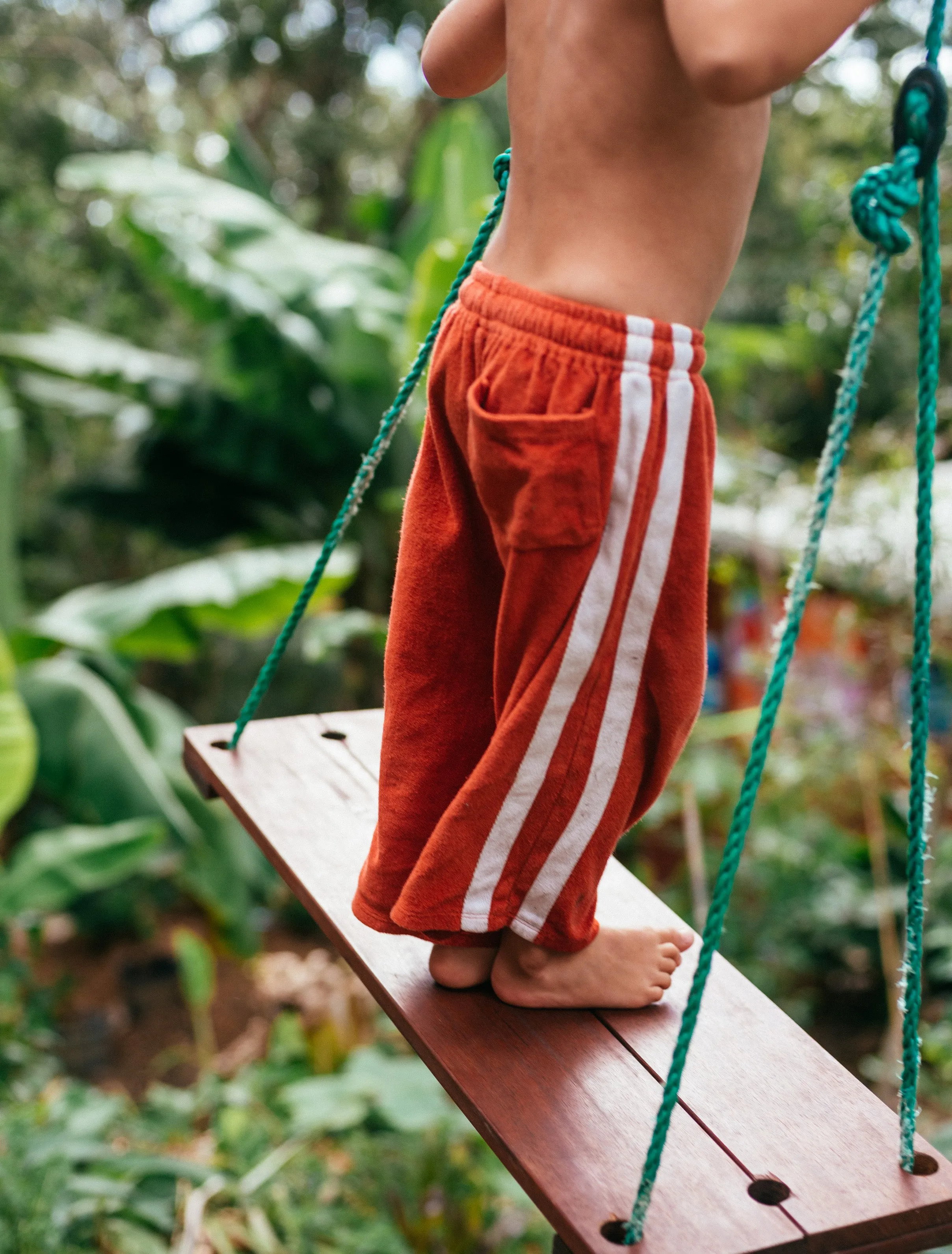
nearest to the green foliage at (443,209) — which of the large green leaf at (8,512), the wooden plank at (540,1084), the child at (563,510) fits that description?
the large green leaf at (8,512)

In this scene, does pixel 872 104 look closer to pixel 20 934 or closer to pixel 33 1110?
pixel 33 1110

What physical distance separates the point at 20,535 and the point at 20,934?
8.15 ft

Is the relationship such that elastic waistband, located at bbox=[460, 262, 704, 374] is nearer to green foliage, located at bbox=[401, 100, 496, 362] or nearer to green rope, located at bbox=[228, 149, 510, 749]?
green rope, located at bbox=[228, 149, 510, 749]

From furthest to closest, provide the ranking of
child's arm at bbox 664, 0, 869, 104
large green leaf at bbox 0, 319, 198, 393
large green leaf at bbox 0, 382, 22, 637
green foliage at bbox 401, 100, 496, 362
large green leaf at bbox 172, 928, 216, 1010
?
large green leaf at bbox 0, 319, 198, 393 < large green leaf at bbox 0, 382, 22, 637 < large green leaf at bbox 172, 928, 216, 1010 < green foliage at bbox 401, 100, 496, 362 < child's arm at bbox 664, 0, 869, 104

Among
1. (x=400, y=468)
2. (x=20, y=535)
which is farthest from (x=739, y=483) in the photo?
(x=20, y=535)

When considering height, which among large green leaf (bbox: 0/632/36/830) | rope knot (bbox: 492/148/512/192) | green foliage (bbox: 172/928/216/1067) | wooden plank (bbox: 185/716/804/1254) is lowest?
green foliage (bbox: 172/928/216/1067)

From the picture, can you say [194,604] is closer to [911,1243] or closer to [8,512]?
[8,512]

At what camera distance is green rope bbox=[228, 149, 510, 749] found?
1160 mm

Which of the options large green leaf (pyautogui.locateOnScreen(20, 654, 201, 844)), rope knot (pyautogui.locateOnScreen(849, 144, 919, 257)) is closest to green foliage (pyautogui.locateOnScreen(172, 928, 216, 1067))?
large green leaf (pyautogui.locateOnScreen(20, 654, 201, 844))

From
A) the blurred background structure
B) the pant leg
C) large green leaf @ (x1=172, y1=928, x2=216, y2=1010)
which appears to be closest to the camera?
the pant leg

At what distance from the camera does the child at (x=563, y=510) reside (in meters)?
0.95

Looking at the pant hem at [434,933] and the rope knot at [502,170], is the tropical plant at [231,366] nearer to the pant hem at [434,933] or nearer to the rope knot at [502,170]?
the rope knot at [502,170]

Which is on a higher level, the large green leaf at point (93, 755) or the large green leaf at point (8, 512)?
the large green leaf at point (8, 512)

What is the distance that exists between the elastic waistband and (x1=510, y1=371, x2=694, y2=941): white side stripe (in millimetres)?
23
